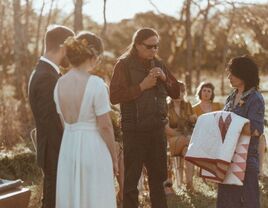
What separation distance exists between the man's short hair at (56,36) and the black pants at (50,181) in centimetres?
85

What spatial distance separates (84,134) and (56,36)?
83cm

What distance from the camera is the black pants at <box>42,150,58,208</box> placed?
15.3ft

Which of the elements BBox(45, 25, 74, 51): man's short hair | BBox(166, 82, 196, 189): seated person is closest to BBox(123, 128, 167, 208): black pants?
BBox(45, 25, 74, 51): man's short hair

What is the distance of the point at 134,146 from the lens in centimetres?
519

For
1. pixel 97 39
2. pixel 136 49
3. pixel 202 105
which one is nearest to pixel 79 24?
pixel 202 105

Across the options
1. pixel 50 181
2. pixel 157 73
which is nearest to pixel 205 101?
pixel 157 73

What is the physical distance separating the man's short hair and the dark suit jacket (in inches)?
5.6

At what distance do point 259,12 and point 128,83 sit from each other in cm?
1488

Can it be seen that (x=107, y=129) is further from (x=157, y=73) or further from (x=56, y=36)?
(x=157, y=73)

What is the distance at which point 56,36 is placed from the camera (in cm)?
455

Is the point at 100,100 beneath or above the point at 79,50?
beneath

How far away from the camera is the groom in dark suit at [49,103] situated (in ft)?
14.9

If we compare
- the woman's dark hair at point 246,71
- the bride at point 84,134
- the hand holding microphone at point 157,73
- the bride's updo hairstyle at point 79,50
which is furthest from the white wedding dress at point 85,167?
the woman's dark hair at point 246,71

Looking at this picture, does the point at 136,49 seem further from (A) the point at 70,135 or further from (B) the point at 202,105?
(B) the point at 202,105
